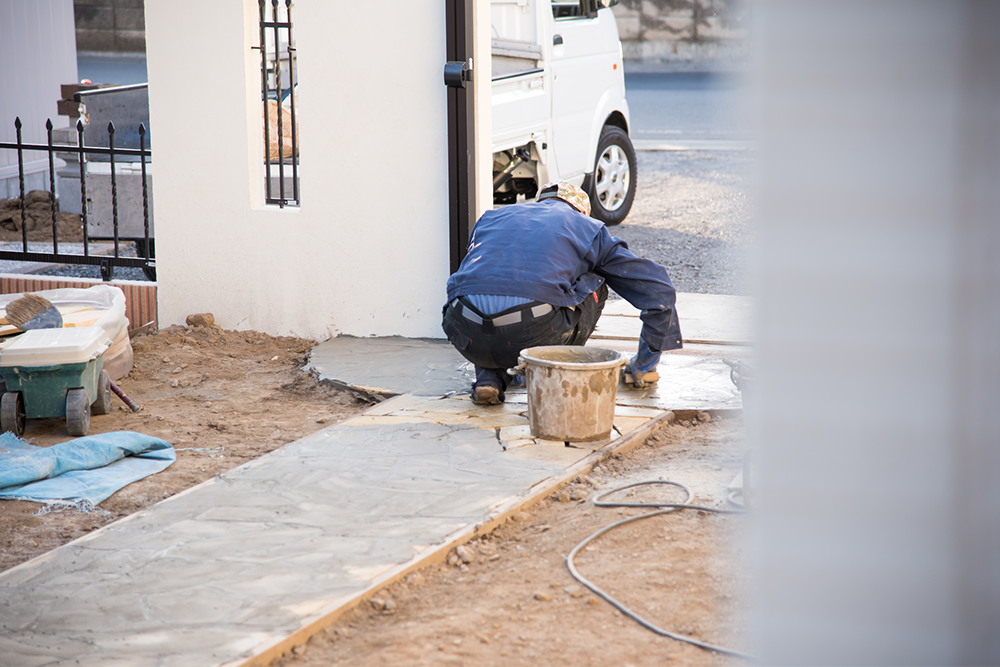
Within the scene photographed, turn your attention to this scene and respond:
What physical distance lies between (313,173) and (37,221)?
4.88 metres

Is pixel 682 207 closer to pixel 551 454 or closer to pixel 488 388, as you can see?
pixel 488 388

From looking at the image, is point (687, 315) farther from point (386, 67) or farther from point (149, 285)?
point (149, 285)

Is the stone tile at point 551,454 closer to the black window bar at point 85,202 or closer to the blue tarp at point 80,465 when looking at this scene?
the blue tarp at point 80,465

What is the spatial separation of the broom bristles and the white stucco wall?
53.7 inches

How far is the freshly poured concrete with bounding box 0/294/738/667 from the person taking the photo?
2.72 m

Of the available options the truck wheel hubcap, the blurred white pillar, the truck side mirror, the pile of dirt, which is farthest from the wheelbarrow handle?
the truck side mirror

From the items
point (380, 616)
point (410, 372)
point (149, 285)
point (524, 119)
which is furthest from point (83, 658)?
point (524, 119)


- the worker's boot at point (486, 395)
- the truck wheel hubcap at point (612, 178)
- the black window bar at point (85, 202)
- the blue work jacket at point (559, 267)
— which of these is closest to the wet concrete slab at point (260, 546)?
the worker's boot at point (486, 395)

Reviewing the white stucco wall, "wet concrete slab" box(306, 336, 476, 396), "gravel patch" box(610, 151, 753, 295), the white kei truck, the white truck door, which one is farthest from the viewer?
the white truck door

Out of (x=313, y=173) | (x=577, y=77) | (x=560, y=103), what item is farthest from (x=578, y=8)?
(x=313, y=173)

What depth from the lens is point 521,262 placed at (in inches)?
185

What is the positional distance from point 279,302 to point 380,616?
4.01 m

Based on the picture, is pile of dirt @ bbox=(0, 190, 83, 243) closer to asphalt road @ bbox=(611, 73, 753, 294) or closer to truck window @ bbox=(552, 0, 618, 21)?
truck window @ bbox=(552, 0, 618, 21)

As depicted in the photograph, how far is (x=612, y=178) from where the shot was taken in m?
10.0
